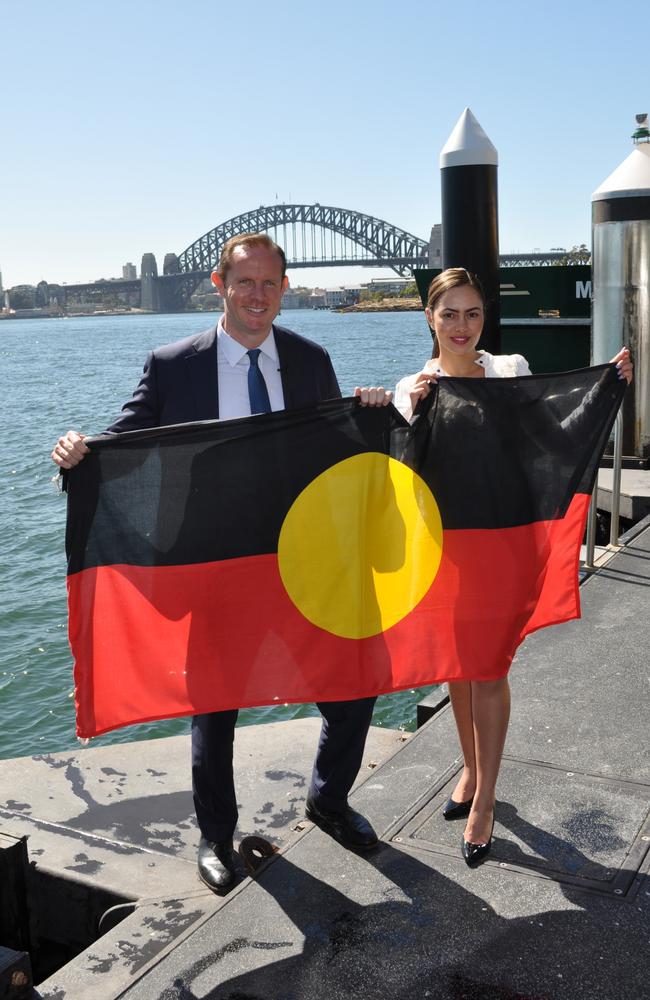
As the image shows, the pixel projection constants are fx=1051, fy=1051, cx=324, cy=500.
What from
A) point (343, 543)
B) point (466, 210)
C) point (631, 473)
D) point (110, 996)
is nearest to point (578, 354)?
point (631, 473)

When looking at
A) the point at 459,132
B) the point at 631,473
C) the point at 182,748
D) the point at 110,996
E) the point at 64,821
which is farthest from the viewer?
the point at 631,473

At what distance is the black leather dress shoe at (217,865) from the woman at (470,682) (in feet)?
2.37

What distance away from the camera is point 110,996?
2660 millimetres

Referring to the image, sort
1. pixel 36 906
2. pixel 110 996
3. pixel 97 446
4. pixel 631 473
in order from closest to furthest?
pixel 110 996 < pixel 97 446 < pixel 36 906 < pixel 631 473

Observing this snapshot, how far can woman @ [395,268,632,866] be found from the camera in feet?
10.6

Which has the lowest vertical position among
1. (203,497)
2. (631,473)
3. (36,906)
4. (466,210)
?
(36,906)

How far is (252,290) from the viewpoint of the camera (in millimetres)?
3199

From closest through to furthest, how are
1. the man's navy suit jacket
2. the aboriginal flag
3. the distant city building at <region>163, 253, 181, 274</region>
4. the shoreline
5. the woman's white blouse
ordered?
the aboriginal flag → the man's navy suit jacket → the woman's white blouse → the shoreline → the distant city building at <region>163, 253, 181, 274</region>

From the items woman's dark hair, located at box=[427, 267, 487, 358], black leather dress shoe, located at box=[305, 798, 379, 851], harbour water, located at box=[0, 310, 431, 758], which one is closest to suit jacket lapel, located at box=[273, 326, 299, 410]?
woman's dark hair, located at box=[427, 267, 487, 358]

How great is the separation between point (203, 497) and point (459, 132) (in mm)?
4802

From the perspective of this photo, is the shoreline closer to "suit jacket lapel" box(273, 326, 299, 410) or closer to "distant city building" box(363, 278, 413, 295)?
"distant city building" box(363, 278, 413, 295)

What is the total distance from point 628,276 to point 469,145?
226 cm

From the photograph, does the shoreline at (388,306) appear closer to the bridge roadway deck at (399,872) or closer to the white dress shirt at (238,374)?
the bridge roadway deck at (399,872)

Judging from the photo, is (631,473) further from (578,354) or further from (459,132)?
(459,132)
